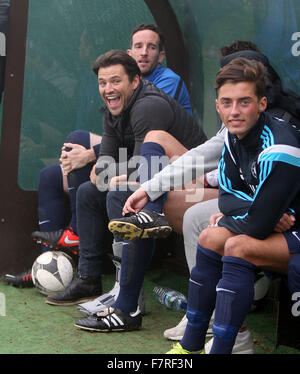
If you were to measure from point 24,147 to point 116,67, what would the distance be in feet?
3.73

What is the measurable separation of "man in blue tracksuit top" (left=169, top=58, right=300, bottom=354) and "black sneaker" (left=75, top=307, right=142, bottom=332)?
60cm

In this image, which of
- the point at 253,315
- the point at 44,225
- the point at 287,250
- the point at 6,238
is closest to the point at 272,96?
the point at 287,250

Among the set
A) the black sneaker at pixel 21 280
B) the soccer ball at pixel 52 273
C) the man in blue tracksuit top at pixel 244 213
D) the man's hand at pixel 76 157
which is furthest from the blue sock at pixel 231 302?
the black sneaker at pixel 21 280

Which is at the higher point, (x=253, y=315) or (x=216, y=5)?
(x=216, y=5)

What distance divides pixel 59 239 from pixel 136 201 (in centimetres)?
112

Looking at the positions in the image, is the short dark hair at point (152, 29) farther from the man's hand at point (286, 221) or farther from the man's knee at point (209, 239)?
the man's hand at point (286, 221)

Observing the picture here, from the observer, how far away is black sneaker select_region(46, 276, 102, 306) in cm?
342

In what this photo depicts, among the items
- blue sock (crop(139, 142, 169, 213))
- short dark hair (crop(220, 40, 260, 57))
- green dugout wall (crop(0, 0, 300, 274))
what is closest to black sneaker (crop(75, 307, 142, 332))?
blue sock (crop(139, 142, 169, 213))

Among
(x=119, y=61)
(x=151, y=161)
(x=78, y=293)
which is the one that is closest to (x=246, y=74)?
(x=151, y=161)

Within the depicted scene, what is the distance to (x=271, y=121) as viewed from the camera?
237 centimetres

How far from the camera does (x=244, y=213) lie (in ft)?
7.77

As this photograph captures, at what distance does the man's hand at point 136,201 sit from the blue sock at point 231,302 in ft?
2.25

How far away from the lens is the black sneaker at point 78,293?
3.42m
